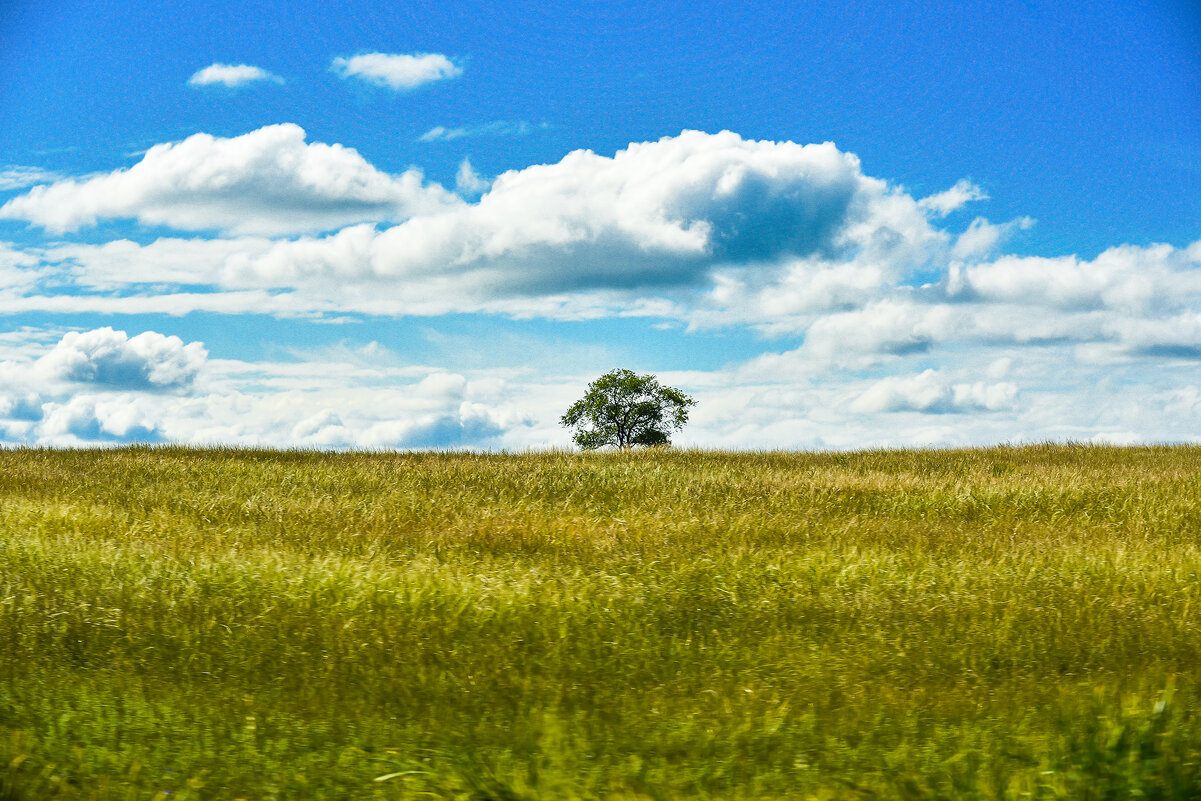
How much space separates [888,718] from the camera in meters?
5.43

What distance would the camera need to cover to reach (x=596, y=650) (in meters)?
6.58

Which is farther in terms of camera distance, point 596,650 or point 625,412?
point 625,412

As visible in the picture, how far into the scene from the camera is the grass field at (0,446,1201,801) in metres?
4.41

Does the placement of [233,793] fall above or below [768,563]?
below

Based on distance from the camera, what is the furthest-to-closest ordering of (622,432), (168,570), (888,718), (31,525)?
(622,432), (31,525), (168,570), (888,718)

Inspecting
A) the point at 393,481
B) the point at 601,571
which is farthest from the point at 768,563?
the point at 393,481

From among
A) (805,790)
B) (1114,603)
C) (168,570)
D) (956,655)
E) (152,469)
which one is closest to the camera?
(805,790)

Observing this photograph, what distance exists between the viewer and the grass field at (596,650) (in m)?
4.41

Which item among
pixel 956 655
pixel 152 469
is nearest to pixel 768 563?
pixel 956 655

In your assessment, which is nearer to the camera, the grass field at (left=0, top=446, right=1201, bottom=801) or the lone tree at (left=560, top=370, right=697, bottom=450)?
the grass field at (left=0, top=446, right=1201, bottom=801)

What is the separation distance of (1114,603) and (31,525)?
12789mm

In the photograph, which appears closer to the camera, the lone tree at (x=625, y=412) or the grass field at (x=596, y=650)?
the grass field at (x=596, y=650)

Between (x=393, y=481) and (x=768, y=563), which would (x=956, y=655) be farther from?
(x=393, y=481)

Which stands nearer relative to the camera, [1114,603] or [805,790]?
[805,790]
